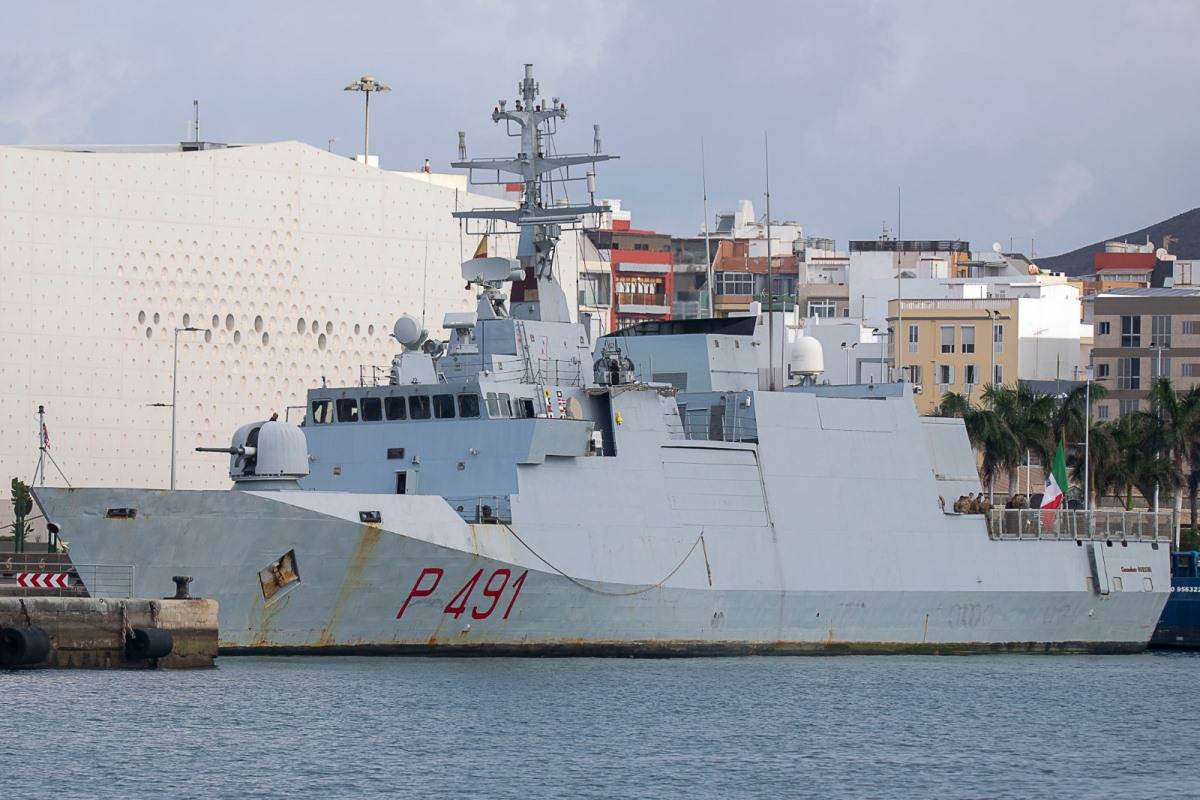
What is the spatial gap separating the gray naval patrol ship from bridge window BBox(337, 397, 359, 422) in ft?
0.26

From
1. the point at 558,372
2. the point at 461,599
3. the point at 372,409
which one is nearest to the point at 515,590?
the point at 461,599

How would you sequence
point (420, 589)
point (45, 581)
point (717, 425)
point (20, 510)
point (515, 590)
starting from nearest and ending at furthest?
1. point (45, 581)
2. point (420, 589)
3. point (515, 590)
4. point (717, 425)
5. point (20, 510)

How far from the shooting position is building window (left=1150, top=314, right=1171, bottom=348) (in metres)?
81.0

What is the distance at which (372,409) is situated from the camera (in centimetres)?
3472

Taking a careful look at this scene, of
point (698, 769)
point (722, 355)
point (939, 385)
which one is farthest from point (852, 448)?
point (939, 385)

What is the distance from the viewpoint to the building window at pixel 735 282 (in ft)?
302

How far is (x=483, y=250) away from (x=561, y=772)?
1481 cm

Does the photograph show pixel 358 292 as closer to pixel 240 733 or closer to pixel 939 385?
pixel 939 385

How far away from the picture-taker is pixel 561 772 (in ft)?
79.9

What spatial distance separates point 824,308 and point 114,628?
207 ft

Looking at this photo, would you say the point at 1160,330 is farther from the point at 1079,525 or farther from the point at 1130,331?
the point at 1079,525

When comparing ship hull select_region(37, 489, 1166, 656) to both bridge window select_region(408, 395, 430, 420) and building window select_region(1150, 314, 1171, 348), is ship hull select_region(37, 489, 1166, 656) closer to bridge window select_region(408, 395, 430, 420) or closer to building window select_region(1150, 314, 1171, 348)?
bridge window select_region(408, 395, 430, 420)

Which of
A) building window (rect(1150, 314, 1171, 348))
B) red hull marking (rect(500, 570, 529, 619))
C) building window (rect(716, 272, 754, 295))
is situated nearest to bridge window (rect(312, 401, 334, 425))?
red hull marking (rect(500, 570, 529, 619))

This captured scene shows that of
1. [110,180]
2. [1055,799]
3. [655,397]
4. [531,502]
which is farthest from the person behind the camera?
[110,180]
